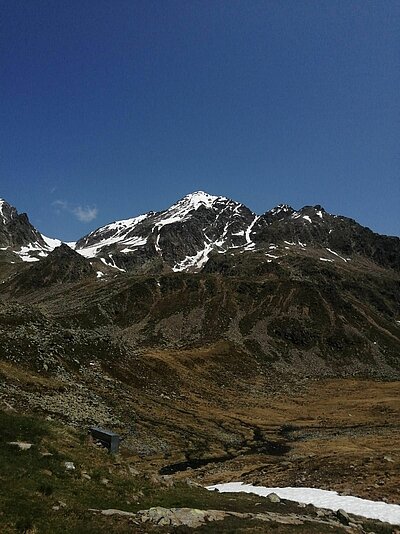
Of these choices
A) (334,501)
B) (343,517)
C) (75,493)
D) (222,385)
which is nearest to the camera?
(75,493)

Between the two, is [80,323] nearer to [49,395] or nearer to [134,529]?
[49,395]

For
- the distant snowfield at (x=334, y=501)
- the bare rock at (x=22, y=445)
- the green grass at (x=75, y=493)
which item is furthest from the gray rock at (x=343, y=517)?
the bare rock at (x=22, y=445)

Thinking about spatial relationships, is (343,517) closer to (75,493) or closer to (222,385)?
(75,493)

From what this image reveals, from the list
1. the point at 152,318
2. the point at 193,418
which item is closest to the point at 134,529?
the point at 193,418

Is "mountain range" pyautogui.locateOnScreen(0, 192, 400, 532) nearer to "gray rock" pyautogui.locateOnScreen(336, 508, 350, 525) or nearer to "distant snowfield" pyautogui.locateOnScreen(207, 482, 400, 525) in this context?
"distant snowfield" pyautogui.locateOnScreen(207, 482, 400, 525)

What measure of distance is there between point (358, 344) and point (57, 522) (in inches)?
6533

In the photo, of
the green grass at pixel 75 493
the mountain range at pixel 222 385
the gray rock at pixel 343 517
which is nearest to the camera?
the green grass at pixel 75 493

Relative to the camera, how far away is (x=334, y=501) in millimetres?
30547

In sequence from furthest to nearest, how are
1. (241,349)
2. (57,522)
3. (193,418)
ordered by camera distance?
(241,349) → (193,418) → (57,522)

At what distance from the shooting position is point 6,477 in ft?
66.3

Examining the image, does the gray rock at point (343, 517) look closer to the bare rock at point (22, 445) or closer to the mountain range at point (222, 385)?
the mountain range at point (222, 385)

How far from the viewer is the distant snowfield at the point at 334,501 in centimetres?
2766

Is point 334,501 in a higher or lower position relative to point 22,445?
lower

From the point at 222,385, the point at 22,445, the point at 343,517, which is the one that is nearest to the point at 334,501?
the point at 343,517
